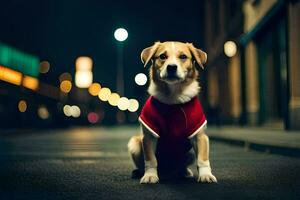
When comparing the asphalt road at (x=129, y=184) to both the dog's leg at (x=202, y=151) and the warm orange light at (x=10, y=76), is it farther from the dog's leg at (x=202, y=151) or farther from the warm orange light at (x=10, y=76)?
the warm orange light at (x=10, y=76)

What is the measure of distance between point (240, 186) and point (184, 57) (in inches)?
57.9

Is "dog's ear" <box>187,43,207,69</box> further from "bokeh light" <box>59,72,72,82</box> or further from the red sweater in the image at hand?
"bokeh light" <box>59,72,72,82</box>

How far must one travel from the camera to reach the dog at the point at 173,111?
621cm

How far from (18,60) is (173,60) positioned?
186 feet

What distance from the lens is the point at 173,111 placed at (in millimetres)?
6289

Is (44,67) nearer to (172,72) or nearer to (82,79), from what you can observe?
(82,79)

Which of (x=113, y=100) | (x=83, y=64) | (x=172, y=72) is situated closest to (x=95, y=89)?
(x=113, y=100)

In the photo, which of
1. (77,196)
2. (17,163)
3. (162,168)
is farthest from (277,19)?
(77,196)

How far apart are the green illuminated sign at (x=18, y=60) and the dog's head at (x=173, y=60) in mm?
48223

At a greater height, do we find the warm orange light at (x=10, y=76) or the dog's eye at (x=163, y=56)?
the warm orange light at (x=10, y=76)

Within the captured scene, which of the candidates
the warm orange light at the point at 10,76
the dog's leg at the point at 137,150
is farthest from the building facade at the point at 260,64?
the warm orange light at the point at 10,76

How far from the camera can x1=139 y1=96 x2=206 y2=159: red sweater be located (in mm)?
6254

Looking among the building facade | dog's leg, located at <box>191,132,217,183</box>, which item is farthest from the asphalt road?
the building facade

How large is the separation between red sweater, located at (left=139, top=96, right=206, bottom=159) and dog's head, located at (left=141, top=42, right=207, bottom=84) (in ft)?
1.01
